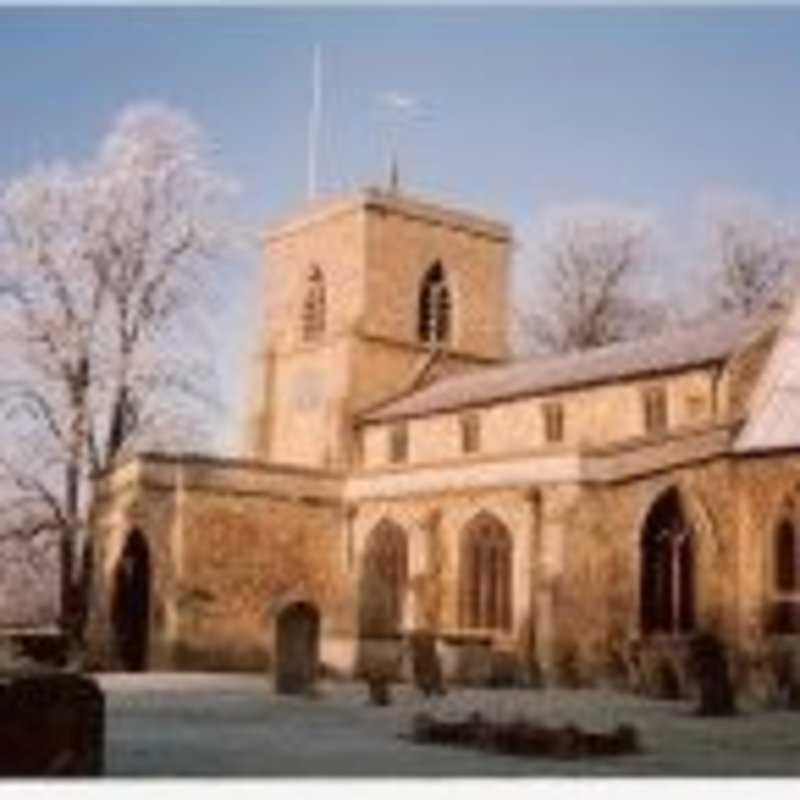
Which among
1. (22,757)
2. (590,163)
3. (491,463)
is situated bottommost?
(22,757)

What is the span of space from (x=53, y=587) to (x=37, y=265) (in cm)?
736

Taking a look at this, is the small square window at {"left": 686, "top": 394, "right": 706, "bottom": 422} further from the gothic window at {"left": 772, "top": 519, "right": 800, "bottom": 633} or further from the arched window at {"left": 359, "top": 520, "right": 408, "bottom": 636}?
the gothic window at {"left": 772, "top": 519, "right": 800, "bottom": 633}

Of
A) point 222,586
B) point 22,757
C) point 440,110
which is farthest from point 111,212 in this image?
point 22,757

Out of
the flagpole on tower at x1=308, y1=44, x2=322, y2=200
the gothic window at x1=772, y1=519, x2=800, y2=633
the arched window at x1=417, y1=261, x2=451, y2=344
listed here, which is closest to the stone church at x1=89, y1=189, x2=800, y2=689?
the gothic window at x1=772, y1=519, x2=800, y2=633

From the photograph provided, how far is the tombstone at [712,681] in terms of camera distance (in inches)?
599

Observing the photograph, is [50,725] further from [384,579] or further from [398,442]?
[398,442]

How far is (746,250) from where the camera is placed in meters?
17.9

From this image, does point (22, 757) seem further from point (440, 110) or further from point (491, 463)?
point (491, 463)

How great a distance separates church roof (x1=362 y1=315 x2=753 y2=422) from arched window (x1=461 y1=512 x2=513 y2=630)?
3065 millimetres

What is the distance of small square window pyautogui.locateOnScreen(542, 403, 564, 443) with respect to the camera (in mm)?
23938

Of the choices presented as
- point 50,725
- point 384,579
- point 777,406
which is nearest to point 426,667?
point 777,406

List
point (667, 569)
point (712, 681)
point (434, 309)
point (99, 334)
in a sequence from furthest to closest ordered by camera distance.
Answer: point (434, 309)
point (99, 334)
point (667, 569)
point (712, 681)

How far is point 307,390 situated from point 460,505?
22.7 ft

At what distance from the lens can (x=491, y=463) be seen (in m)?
21.6
